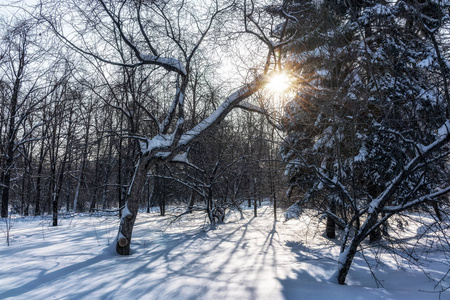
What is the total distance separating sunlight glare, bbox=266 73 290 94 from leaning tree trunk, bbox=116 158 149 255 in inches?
126

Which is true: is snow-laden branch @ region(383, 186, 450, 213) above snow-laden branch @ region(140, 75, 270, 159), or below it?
below

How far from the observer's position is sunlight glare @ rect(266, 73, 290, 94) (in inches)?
223

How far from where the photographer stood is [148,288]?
3496 millimetres

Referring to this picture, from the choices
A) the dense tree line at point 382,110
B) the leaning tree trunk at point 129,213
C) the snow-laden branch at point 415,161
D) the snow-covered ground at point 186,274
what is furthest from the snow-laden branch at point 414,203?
the leaning tree trunk at point 129,213

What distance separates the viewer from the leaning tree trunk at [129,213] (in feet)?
18.4

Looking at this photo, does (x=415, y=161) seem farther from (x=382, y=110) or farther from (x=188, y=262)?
(x=188, y=262)

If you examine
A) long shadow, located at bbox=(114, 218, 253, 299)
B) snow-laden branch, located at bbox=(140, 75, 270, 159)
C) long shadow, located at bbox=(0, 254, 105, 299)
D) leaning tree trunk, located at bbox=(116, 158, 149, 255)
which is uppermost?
snow-laden branch, located at bbox=(140, 75, 270, 159)

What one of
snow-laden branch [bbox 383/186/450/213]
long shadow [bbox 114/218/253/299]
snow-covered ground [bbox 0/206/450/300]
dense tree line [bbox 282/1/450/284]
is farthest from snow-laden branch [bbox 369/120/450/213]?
long shadow [bbox 114/218/253/299]

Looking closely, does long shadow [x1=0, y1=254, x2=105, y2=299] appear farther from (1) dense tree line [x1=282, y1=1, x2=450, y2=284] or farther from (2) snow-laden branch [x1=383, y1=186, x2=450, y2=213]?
(2) snow-laden branch [x1=383, y1=186, x2=450, y2=213]

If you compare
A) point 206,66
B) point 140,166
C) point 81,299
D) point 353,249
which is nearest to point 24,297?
point 81,299

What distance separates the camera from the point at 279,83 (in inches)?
226

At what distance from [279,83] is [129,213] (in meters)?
4.31

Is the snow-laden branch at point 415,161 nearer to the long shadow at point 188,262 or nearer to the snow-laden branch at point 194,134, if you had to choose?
the long shadow at point 188,262

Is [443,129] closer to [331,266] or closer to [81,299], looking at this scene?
[331,266]
